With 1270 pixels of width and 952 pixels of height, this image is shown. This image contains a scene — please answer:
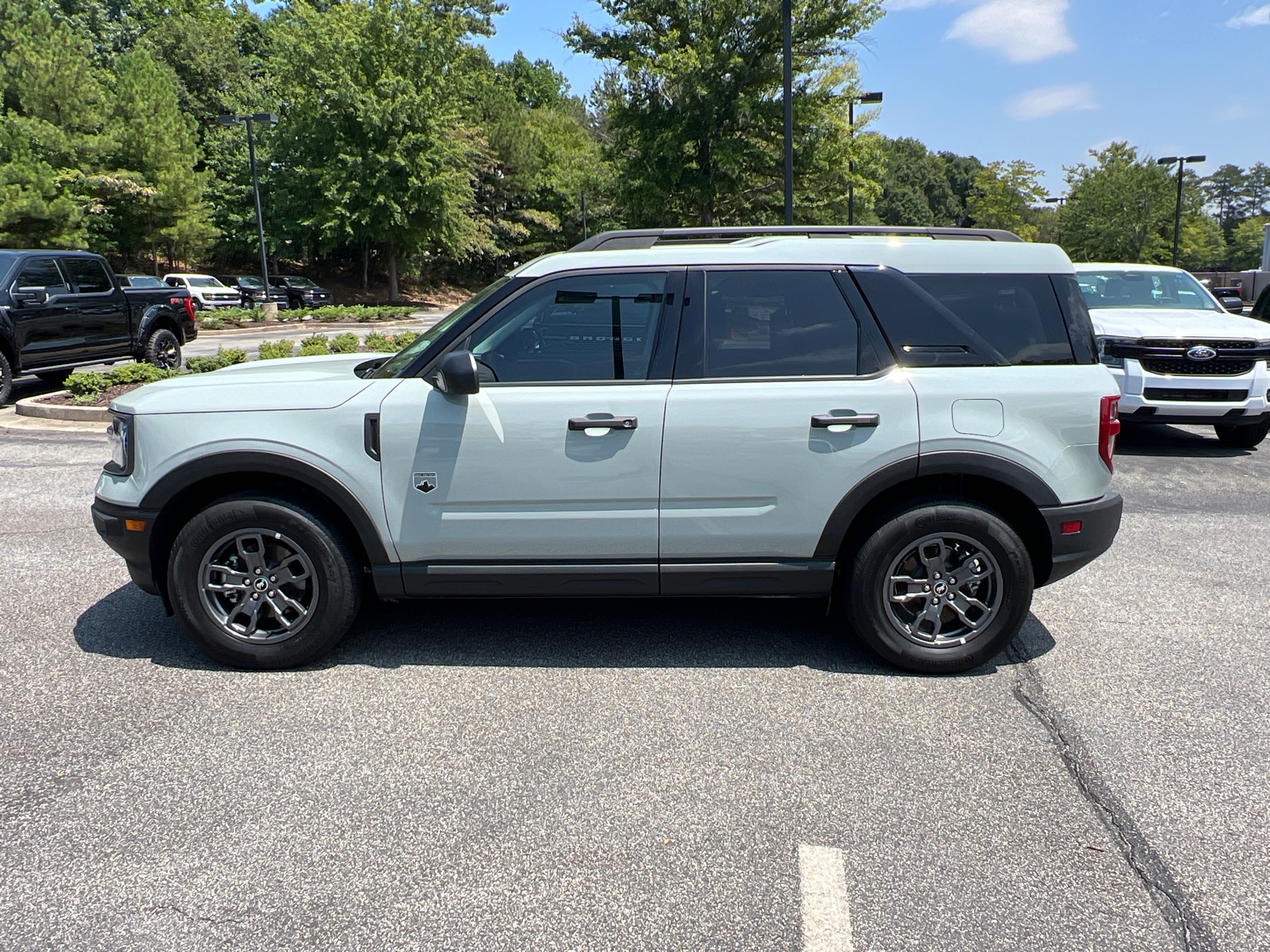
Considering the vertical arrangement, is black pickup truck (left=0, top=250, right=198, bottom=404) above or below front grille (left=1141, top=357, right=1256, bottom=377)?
above

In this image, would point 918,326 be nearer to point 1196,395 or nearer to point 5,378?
point 1196,395

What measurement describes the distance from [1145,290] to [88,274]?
13.4m

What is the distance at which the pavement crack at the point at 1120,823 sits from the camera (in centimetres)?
265

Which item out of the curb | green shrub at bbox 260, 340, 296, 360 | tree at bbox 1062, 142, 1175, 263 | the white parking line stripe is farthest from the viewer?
tree at bbox 1062, 142, 1175, 263

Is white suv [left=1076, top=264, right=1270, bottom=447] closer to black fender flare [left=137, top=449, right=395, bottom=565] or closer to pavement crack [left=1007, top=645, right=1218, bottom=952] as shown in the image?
pavement crack [left=1007, top=645, right=1218, bottom=952]

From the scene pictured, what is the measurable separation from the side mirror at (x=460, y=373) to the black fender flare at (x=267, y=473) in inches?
26.1

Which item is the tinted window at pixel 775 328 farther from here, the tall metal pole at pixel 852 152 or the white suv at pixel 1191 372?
the tall metal pole at pixel 852 152

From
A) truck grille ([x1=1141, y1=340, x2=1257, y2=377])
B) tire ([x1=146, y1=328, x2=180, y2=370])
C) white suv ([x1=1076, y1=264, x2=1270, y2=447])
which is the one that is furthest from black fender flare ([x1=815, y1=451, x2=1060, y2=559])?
tire ([x1=146, y1=328, x2=180, y2=370])

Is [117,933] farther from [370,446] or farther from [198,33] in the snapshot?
[198,33]

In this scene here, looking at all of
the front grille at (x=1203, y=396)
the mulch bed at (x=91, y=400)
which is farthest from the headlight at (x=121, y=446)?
the front grille at (x=1203, y=396)

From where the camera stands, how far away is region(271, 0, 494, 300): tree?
41.0m

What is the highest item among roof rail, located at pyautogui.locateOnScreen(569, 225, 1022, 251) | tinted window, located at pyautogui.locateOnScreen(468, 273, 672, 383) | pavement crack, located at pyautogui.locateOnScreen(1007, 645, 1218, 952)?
roof rail, located at pyautogui.locateOnScreen(569, 225, 1022, 251)

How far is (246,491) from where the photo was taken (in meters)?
4.31

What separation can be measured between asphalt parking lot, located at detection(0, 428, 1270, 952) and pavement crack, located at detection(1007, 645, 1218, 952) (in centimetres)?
1
